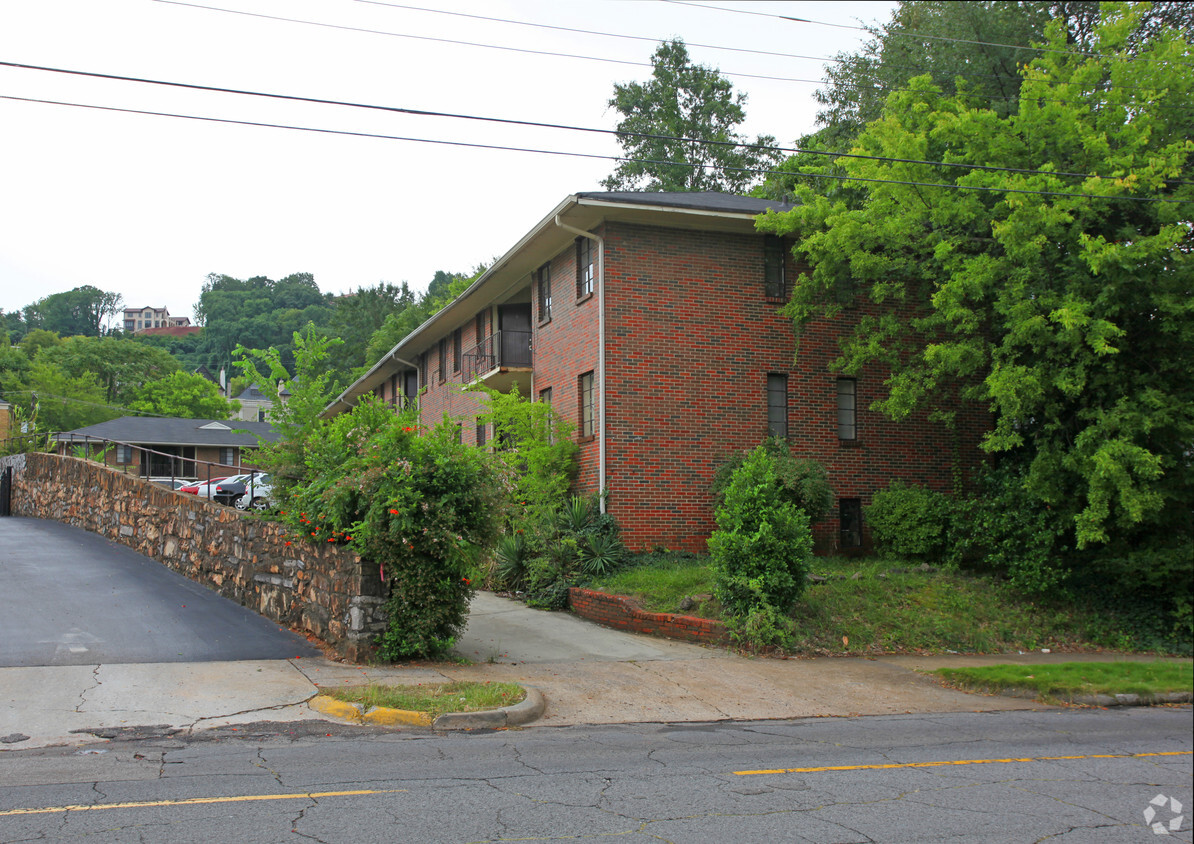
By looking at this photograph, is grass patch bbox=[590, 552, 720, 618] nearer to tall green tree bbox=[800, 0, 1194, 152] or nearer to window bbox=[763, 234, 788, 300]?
window bbox=[763, 234, 788, 300]

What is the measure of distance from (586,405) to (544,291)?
404 cm

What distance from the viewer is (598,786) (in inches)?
270

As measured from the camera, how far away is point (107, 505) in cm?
1994

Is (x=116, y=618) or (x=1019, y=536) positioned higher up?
(x=1019, y=536)

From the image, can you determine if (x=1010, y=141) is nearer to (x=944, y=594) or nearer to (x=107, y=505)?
(x=944, y=594)

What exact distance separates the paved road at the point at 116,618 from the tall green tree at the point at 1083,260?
478 inches

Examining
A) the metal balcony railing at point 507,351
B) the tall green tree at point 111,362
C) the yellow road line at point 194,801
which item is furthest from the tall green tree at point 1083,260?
the tall green tree at point 111,362

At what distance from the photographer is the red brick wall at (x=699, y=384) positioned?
62.5ft

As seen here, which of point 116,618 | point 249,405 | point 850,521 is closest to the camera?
point 116,618

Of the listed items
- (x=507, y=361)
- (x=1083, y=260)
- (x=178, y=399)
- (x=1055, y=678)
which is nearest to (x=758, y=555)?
(x=1055, y=678)

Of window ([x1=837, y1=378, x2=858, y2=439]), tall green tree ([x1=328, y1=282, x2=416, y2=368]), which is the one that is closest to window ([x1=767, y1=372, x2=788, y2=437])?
window ([x1=837, y1=378, x2=858, y2=439])

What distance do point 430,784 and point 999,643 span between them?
11.4m

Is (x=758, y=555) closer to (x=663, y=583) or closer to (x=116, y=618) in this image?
(x=663, y=583)

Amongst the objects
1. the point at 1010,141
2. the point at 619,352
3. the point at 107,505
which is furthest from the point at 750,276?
the point at 107,505
